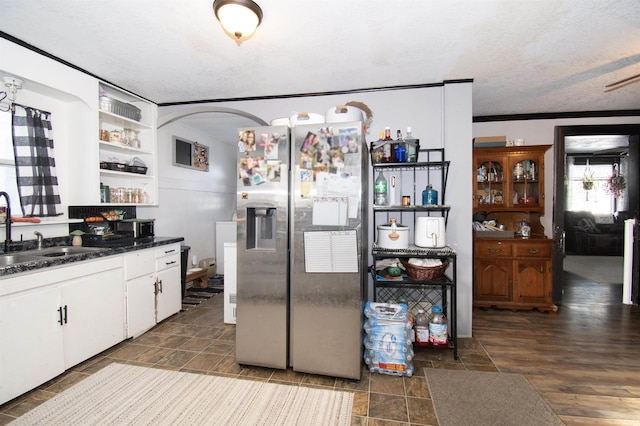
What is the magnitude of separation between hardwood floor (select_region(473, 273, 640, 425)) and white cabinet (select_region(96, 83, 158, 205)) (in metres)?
3.99

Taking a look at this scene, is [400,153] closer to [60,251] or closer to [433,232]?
[433,232]

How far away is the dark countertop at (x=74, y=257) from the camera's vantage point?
1.81 meters

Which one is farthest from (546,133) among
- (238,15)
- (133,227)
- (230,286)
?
(133,227)

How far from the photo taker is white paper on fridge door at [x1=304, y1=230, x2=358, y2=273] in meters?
2.10

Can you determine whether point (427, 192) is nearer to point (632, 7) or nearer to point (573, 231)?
point (632, 7)

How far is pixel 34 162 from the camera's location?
2506mm

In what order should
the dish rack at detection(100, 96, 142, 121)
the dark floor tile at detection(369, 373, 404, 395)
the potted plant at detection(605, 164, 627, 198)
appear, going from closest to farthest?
1. the dark floor tile at detection(369, 373, 404, 395)
2. the dish rack at detection(100, 96, 142, 121)
3. the potted plant at detection(605, 164, 627, 198)

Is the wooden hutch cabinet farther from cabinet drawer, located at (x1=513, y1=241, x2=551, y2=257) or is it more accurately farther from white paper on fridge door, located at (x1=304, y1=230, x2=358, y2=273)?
white paper on fridge door, located at (x1=304, y1=230, x2=358, y2=273)

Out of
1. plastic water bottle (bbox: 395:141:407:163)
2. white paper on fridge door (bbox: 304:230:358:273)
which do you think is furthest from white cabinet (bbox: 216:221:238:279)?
plastic water bottle (bbox: 395:141:407:163)

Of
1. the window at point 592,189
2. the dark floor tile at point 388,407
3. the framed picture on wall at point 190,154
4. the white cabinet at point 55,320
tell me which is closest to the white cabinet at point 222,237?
the framed picture on wall at point 190,154

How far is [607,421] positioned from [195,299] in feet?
13.4

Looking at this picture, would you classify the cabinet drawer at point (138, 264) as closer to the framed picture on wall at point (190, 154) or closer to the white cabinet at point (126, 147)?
the white cabinet at point (126, 147)

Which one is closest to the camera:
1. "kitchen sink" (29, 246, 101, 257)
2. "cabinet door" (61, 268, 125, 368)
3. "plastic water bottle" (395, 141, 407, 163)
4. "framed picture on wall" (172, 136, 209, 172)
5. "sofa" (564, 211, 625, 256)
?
"cabinet door" (61, 268, 125, 368)

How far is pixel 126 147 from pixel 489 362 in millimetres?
4085
